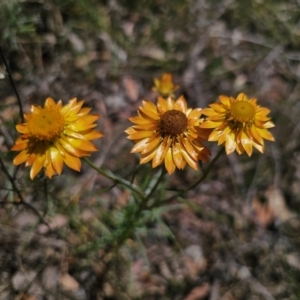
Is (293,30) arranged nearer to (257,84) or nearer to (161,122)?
(257,84)

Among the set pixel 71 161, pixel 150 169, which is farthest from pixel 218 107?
pixel 71 161

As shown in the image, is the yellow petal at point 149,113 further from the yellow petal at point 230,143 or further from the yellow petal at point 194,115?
the yellow petal at point 230,143

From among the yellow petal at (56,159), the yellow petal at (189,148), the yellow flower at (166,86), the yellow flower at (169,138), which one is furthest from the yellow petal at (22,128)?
the yellow flower at (166,86)

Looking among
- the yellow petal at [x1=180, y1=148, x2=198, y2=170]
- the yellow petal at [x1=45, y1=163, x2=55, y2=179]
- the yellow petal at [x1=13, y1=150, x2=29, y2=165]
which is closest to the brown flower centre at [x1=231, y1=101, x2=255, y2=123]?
the yellow petal at [x1=180, y1=148, x2=198, y2=170]

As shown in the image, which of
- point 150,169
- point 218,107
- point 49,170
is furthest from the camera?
point 150,169

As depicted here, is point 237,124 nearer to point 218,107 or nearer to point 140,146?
point 218,107

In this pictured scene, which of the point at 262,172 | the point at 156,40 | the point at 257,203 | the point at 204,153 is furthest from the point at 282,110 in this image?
the point at 204,153
